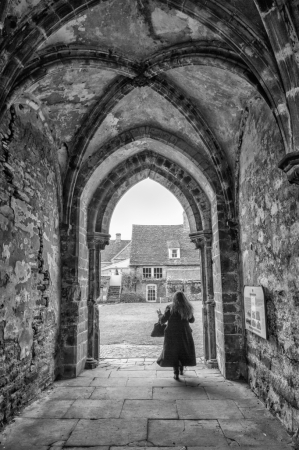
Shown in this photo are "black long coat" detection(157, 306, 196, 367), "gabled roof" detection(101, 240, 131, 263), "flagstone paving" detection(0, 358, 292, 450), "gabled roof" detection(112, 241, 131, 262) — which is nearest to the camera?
"flagstone paving" detection(0, 358, 292, 450)

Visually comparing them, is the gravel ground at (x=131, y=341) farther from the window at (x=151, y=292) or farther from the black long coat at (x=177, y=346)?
the window at (x=151, y=292)

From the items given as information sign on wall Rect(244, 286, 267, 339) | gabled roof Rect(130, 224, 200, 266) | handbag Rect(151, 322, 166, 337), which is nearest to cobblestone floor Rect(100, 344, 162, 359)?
handbag Rect(151, 322, 166, 337)

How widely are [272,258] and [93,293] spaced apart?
3.97 metres

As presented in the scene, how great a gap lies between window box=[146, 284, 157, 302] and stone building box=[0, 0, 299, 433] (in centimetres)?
1925

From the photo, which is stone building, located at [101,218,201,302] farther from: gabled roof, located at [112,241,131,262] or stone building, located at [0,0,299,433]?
stone building, located at [0,0,299,433]

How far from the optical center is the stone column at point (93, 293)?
6.46 metres

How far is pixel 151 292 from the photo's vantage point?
25859mm

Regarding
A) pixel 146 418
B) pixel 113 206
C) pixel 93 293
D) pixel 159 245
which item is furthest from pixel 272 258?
pixel 159 245

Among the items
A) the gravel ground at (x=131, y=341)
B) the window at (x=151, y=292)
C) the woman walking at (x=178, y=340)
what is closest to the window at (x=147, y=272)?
the window at (x=151, y=292)

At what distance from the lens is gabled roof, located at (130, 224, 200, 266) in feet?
84.6

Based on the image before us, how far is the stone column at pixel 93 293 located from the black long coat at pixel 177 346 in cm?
172

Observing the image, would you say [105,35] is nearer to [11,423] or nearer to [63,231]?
[63,231]

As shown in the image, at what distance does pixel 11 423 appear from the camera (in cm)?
364

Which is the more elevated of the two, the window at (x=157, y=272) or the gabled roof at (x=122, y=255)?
the gabled roof at (x=122, y=255)
